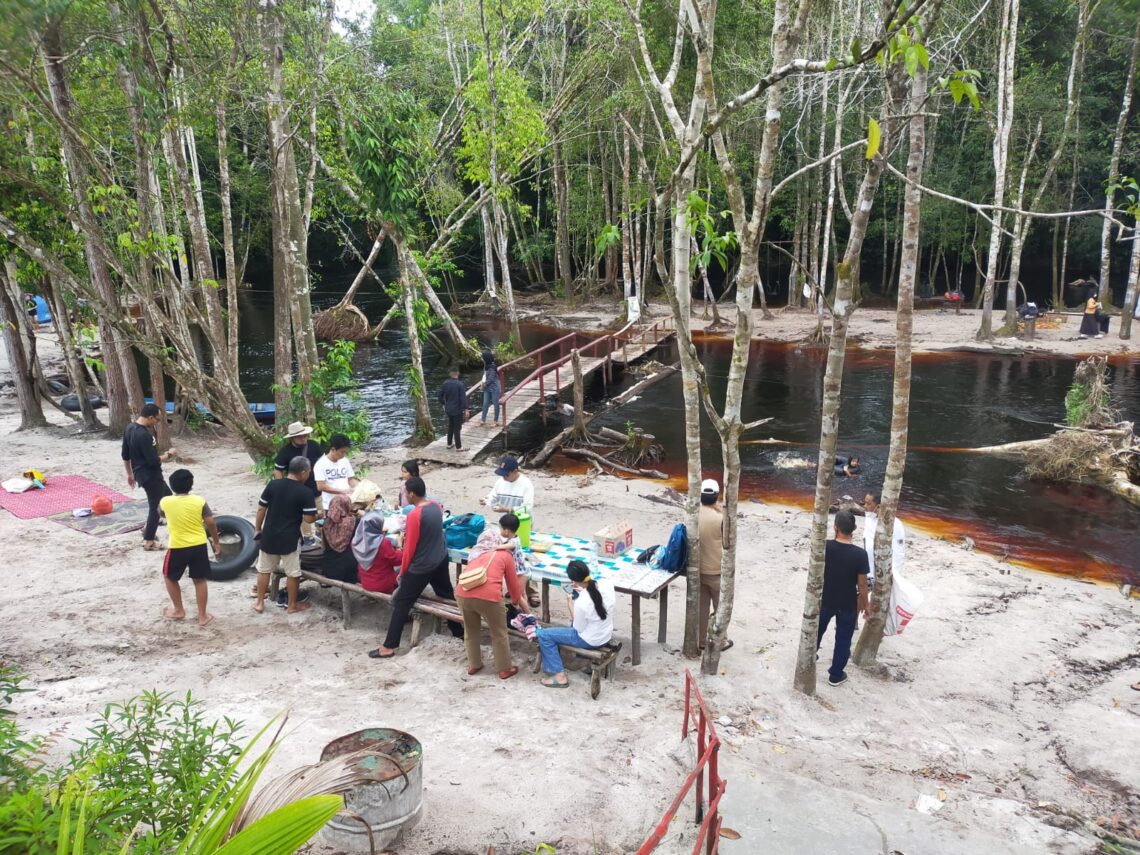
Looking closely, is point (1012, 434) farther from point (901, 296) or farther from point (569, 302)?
point (569, 302)

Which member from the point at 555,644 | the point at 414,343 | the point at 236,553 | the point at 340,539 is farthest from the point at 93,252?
the point at 555,644

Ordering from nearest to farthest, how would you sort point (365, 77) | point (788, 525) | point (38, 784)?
point (38, 784)
point (788, 525)
point (365, 77)

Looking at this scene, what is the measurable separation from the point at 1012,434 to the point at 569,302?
20.6 m

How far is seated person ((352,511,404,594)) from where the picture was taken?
692 cm

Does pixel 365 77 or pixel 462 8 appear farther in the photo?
pixel 462 8

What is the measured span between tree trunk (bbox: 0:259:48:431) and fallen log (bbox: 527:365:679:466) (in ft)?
29.6

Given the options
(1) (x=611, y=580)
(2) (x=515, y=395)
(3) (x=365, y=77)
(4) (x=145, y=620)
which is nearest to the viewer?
(1) (x=611, y=580)

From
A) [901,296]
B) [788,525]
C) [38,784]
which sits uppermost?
[901,296]

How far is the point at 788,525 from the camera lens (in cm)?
1082

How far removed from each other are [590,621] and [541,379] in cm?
1184

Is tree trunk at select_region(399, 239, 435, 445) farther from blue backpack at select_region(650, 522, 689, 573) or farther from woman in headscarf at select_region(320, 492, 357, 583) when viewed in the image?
blue backpack at select_region(650, 522, 689, 573)

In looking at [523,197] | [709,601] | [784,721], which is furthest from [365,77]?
[523,197]

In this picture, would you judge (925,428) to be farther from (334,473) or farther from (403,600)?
(403,600)

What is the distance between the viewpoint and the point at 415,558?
21.4 feet
